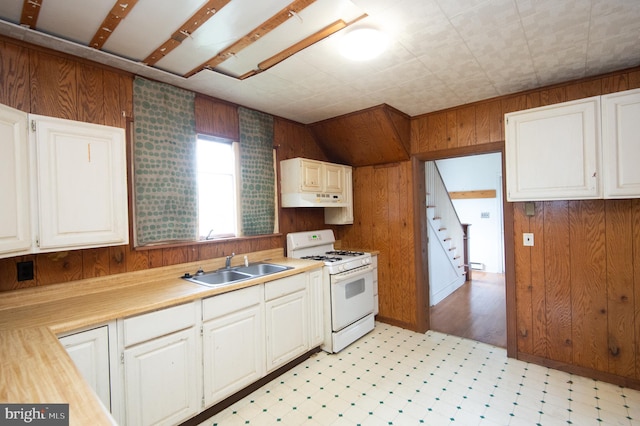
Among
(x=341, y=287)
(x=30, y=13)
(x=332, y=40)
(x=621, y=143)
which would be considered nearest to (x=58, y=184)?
(x=30, y=13)

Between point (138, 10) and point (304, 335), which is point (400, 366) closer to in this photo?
point (304, 335)

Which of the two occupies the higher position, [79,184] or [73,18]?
[73,18]

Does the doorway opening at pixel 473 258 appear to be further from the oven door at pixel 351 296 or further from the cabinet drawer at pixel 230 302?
the cabinet drawer at pixel 230 302

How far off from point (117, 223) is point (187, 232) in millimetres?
649

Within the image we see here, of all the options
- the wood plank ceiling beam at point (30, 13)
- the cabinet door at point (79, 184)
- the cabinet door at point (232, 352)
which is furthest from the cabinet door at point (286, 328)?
the wood plank ceiling beam at point (30, 13)

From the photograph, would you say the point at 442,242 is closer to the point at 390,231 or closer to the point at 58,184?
the point at 390,231

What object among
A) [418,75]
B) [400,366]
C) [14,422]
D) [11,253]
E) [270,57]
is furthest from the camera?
[400,366]

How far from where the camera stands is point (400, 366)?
276cm

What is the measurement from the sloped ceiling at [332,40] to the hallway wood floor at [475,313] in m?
2.61

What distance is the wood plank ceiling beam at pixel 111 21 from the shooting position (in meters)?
1.51

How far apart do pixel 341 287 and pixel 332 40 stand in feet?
7.33

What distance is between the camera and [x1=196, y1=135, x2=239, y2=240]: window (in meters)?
2.82

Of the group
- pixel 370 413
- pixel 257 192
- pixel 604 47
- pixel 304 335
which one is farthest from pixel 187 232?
pixel 604 47

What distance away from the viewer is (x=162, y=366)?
1.84 metres
